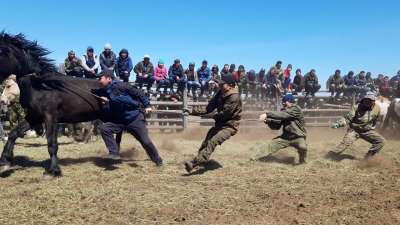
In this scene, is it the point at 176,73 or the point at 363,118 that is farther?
the point at 176,73

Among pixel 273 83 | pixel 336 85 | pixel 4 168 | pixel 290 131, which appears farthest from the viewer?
pixel 336 85

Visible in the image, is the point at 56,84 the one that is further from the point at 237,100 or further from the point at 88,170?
the point at 237,100

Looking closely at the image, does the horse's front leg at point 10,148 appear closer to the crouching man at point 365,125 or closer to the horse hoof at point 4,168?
the horse hoof at point 4,168

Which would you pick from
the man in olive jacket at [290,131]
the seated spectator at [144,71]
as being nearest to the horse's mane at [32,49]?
the man in olive jacket at [290,131]

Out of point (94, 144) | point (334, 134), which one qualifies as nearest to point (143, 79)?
point (94, 144)

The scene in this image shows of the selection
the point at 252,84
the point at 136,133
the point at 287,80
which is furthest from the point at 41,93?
the point at 287,80

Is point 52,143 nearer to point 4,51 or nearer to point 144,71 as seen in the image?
point 4,51

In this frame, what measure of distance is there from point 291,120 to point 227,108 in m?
1.75

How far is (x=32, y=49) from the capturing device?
8258 millimetres

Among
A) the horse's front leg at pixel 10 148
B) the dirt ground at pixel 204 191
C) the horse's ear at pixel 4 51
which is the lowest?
the dirt ground at pixel 204 191

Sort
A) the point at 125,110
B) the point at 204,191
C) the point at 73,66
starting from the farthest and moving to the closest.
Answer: the point at 73,66 → the point at 125,110 → the point at 204,191

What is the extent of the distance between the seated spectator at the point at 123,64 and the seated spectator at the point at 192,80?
2805 millimetres

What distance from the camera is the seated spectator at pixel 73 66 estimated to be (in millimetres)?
13203

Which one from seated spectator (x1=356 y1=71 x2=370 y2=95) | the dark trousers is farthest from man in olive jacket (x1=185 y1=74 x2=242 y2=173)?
seated spectator (x1=356 y1=71 x2=370 y2=95)
